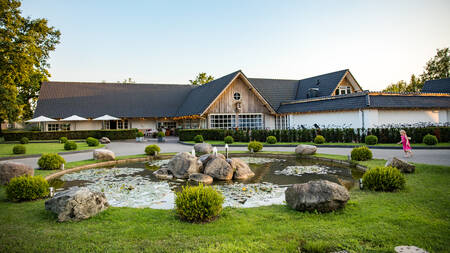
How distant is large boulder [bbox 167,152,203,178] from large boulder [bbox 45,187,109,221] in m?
5.09

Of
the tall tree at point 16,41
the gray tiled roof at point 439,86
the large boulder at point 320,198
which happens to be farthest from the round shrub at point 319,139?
the gray tiled roof at point 439,86

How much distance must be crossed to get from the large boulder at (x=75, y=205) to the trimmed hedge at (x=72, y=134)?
1112 inches

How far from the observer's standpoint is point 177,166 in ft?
36.3

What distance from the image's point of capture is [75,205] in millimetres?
5418

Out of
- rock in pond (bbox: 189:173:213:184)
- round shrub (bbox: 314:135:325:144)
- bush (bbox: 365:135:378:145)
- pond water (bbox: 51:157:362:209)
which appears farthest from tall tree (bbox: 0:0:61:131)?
bush (bbox: 365:135:378:145)

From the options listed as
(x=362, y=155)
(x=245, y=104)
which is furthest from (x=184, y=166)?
(x=245, y=104)

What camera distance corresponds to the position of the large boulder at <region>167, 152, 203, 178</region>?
10.8 m

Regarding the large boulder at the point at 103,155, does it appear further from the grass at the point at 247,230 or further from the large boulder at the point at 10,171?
the grass at the point at 247,230

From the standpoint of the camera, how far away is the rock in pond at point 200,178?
992 cm

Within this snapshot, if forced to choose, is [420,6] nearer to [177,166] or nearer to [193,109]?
[177,166]

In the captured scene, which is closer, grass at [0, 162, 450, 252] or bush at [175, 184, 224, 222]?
grass at [0, 162, 450, 252]

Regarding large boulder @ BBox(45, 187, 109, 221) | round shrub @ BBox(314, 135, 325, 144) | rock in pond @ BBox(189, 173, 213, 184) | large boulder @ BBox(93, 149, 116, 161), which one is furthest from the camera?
round shrub @ BBox(314, 135, 325, 144)

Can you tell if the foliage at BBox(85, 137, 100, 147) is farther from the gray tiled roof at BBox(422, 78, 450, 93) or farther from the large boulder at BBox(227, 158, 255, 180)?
the gray tiled roof at BBox(422, 78, 450, 93)

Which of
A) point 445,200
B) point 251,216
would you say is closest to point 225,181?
point 251,216
